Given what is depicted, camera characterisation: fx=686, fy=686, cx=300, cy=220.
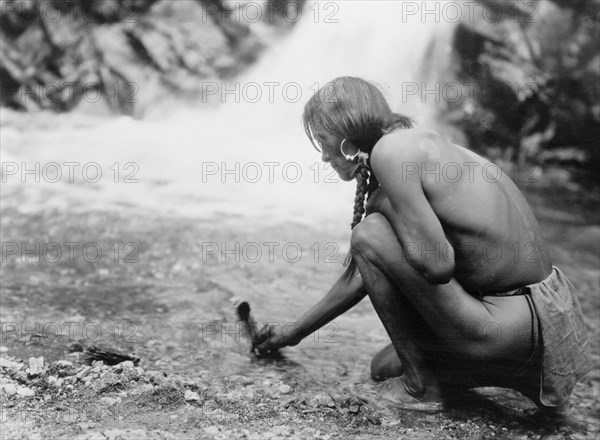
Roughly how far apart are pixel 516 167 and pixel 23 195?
19.9 ft

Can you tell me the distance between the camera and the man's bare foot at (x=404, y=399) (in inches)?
110

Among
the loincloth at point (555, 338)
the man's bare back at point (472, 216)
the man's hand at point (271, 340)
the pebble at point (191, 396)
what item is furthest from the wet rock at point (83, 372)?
the loincloth at point (555, 338)

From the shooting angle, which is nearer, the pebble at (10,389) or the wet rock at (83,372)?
the pebble at (10,389)

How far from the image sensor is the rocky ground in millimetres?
2533

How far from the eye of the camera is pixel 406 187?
2395mm

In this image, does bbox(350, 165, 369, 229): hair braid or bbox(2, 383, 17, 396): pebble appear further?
bbox(350, 165, 369, 229): hair braid

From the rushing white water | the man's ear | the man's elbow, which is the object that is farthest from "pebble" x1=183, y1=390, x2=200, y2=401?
the rushing white water

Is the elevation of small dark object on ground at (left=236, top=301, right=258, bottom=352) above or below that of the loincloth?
below

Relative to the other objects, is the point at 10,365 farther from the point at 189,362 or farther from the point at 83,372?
the point at 189,362

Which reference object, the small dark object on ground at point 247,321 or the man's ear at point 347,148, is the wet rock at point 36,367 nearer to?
the small dark object on ground at point 247,321

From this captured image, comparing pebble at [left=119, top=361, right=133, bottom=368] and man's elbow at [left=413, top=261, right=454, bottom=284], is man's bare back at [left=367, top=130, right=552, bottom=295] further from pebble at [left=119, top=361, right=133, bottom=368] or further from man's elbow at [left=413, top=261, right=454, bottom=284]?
pebble at [left=119, top=361, right=133, bottom=368]

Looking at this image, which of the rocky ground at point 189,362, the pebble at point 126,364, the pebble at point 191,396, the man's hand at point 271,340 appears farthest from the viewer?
the man's hand at point 271,340

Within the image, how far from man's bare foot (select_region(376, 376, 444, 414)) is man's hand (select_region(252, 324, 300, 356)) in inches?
19.0

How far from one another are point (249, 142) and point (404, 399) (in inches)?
258
